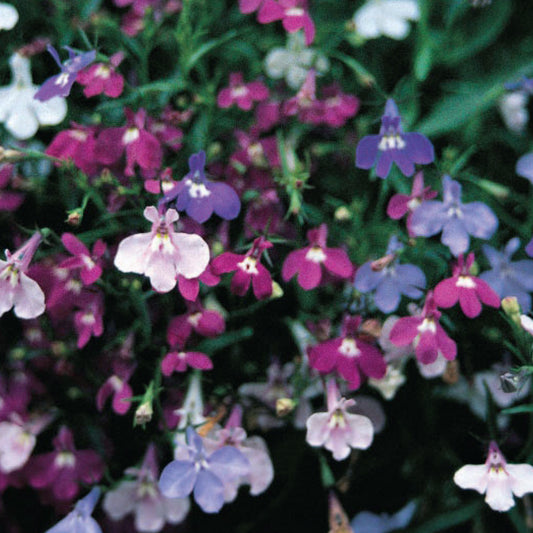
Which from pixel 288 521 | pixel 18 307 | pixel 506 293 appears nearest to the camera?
pixel 18 307

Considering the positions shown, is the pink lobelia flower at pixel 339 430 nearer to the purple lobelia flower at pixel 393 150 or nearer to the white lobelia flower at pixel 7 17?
the purple lobelia flower at pixel 393 150

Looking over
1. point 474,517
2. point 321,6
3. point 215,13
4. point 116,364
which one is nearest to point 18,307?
point 116,364

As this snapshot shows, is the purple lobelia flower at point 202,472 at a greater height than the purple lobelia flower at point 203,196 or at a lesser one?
lesser

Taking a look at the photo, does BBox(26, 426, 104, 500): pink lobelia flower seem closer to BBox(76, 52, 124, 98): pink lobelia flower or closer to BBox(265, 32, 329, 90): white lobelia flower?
BBox(76, 52, 124, 98): pink lobelia flower

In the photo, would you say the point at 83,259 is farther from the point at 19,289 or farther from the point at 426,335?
the point at 426,335

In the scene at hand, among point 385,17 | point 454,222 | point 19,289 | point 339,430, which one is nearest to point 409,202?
point 454,222

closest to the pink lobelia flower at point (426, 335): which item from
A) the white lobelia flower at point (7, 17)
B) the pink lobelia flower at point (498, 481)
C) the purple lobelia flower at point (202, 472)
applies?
the pink lobelia flower at point (498, 481)

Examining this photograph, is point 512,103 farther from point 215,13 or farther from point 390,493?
point 390,493
